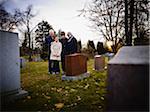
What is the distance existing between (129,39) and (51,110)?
741cm

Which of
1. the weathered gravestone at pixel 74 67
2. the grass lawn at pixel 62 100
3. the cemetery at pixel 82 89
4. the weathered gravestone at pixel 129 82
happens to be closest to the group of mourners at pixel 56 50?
the cemetery at pixel 82 89

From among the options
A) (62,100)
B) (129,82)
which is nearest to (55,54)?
(62,100)

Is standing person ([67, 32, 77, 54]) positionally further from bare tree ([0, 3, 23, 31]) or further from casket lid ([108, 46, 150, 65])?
bare tree ([0, 3, 23, 31])

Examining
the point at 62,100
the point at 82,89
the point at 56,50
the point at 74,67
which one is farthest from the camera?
the point at 56,50

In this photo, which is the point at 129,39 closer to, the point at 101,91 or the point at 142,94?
the point at 101,91

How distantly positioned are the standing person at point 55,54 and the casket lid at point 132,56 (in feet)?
25.6

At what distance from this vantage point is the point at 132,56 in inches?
140

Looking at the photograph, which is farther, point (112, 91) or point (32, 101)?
point (32, 101)

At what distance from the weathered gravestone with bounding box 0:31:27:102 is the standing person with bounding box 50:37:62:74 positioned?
214 inches

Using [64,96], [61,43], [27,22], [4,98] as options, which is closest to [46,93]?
[64,96]

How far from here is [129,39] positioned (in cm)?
1151

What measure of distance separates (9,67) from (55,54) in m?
5.82

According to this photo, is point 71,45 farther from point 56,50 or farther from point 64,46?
point 56,50

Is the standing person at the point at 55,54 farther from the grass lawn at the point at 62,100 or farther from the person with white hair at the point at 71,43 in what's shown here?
the grass lawn at the point at 62,100
